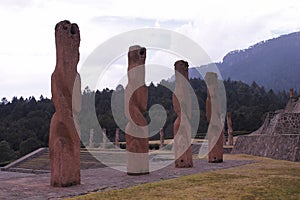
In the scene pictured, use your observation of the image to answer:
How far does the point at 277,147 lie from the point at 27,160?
41.5ft

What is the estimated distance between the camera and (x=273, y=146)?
19109 millimetres

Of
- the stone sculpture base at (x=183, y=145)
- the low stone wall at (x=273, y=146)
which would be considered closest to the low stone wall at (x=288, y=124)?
the low stone wall at (x=273, y=146)

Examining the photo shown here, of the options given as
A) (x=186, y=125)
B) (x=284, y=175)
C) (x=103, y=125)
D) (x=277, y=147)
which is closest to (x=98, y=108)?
(x=103, y=125)

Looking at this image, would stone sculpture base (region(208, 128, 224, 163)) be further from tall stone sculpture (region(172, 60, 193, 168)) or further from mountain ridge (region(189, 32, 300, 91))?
mountain ridge (region(189, 32, 300, 91))

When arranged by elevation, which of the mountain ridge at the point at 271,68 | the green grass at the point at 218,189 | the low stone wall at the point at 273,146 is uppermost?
the mountain ridge at the point at 271,68

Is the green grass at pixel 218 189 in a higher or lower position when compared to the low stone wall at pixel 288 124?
lower

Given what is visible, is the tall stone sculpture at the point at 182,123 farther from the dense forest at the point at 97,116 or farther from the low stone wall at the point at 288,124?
the dense forest at the point at 97,116

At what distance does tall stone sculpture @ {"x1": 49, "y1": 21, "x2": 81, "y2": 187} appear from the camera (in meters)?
8.85

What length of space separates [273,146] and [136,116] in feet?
33.5

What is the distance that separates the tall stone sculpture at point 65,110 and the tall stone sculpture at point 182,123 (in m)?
5.11

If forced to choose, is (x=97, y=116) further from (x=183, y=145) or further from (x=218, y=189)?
(x=218, y=189)

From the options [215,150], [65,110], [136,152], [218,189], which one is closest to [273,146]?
[215,150]

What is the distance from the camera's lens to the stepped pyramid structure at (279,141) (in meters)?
17.6

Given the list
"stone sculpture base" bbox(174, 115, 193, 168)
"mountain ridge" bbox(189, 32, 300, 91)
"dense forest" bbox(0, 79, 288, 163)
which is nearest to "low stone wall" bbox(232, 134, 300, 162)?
"stone sculpture base" bbox(174, 115, 193, 168)
